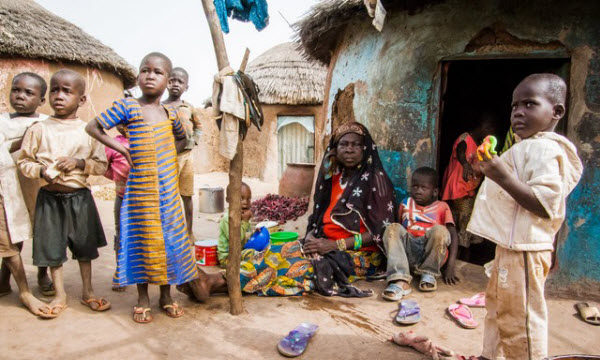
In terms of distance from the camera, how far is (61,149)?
268 centimetres

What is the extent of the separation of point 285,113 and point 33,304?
31.0 feet

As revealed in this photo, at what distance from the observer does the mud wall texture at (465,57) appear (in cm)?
314

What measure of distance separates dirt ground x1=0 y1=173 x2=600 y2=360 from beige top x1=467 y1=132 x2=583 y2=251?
0.99 metres

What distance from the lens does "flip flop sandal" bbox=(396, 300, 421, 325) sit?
8.87 ft

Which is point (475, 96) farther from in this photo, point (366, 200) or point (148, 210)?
point (148, 210)

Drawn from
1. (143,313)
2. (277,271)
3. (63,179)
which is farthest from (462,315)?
(63,179)

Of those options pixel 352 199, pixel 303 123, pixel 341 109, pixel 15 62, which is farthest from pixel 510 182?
pixel 303 123

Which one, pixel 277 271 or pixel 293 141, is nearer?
pixel 277 271

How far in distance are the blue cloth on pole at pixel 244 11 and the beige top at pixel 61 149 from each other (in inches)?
48.6

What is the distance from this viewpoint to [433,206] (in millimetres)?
3588

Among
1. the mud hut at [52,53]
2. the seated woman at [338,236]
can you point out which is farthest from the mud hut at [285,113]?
the seated woman at [338,236]

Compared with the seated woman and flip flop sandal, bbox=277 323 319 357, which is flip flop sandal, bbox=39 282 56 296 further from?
flip flop sandal, bbox=277 323 319 357

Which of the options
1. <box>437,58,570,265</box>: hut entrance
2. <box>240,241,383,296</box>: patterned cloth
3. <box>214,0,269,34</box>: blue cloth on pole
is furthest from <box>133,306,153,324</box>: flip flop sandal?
<box>437,58,570,265</box>: hut entrance

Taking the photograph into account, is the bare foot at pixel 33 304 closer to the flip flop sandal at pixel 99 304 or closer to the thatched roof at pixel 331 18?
the flip flop sandal at pixel 99 304
